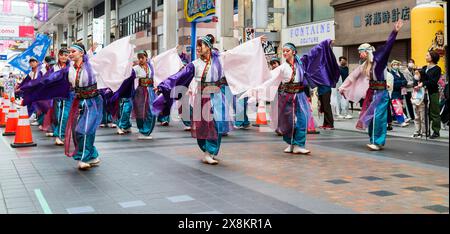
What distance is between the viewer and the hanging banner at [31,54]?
36.1 ft

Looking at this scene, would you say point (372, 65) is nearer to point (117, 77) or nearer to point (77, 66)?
point (117, 77)

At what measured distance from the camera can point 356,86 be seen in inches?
353

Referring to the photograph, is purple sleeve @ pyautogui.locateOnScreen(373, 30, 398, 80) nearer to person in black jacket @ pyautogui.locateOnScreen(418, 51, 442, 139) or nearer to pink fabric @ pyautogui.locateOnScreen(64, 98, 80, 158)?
person in black jacket @ pyautogui.locateOnScreen(418, 51, 442, 139)

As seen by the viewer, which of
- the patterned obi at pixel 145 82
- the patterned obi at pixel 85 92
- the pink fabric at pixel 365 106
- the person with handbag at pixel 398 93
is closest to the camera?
the patterned obi at pixel 85 92

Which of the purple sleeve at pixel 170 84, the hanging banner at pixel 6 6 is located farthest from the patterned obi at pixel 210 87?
the hanging banner at pixel 6 6

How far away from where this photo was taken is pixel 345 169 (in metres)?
6.51

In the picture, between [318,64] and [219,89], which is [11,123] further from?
[318,64]

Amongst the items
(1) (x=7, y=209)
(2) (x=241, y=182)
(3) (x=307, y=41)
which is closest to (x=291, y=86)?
(2) (x=241, y=182)

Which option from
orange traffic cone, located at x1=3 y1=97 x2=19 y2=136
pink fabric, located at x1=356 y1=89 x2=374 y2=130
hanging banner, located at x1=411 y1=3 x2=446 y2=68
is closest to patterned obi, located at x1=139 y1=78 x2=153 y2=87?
orange traffic cone, located at x1=3 y1=97 x2=19 y2=136

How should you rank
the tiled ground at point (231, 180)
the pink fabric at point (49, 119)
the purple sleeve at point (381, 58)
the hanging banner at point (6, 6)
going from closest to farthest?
1. the tiled ground at point (231, 180)
2. the purple sleeve at point (381, 58)
3. the pink fabric at point (49, 119)
4. the hanging banner at point (6, 6)

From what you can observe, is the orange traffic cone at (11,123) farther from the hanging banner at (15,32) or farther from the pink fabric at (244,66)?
the hanging banner at (15,32)

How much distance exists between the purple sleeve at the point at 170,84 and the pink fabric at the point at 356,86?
3.42 m

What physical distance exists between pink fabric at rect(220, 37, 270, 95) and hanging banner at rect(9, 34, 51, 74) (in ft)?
18.8
